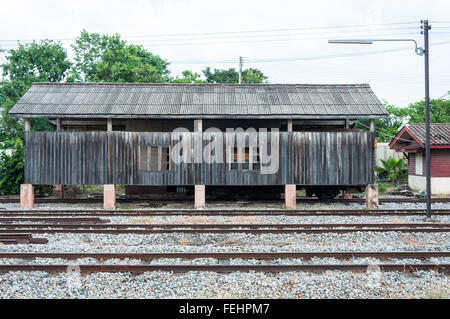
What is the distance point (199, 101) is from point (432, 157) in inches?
604

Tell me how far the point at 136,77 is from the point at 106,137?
Answer: 689 inches

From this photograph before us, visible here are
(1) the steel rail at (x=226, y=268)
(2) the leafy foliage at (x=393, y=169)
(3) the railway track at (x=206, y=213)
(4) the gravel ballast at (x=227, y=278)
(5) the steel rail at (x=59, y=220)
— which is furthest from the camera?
(2) the leafy foliage at (x=393, y=169)

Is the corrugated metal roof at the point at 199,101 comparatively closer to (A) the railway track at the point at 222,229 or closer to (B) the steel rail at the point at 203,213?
(B) the steel rail at the point at 203,213

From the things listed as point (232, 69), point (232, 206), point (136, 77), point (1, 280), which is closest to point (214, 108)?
point (232, 206)

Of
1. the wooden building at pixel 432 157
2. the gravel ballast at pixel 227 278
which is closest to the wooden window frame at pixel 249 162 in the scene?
the gravel ballast at pixel 227 278

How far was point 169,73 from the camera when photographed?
42.2 m

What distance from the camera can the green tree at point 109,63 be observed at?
29.4 m

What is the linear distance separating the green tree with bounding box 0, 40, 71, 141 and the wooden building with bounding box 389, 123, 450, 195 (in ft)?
101

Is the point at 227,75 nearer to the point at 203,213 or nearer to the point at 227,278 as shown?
the point at 203,213

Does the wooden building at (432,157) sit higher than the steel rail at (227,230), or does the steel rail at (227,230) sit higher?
the wooden building at (432,157)

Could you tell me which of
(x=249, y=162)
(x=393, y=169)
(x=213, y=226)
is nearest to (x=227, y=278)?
(x=213, y=226)

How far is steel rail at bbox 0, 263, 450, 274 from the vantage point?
21.0 feet

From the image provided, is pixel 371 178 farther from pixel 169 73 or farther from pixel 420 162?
pixel 169 73

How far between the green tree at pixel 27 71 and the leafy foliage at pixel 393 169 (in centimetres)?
3003
